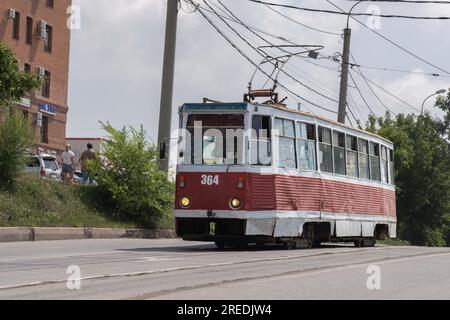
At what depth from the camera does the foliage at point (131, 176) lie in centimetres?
2472

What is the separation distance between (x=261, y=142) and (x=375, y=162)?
275 inches

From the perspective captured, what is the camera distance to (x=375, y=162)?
23.5 metres

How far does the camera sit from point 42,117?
52.8m

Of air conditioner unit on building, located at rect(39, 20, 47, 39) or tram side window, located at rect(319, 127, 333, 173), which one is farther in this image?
air conditioner unit on building, located at rect(39, 20, 47, 39)

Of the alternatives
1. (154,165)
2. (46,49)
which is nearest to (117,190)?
(154,165)

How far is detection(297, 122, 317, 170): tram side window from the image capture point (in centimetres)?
1866

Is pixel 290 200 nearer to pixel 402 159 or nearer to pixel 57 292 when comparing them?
pixel 57 292

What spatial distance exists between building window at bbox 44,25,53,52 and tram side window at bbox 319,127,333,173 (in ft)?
123

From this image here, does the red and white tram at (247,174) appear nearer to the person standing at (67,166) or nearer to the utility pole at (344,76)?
the person standing at (67,166)

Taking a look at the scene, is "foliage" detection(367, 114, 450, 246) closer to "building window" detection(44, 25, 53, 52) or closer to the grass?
"building window" detection(44, 25, 53, 52)

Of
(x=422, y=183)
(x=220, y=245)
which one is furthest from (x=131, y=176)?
(x=422, y=183)

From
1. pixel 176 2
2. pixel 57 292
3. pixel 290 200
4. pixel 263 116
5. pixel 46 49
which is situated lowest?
pixel 57 292

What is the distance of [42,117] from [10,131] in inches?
1257

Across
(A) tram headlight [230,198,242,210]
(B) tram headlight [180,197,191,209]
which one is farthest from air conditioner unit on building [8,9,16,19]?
(A) tram headlight [230,198,242,210]
